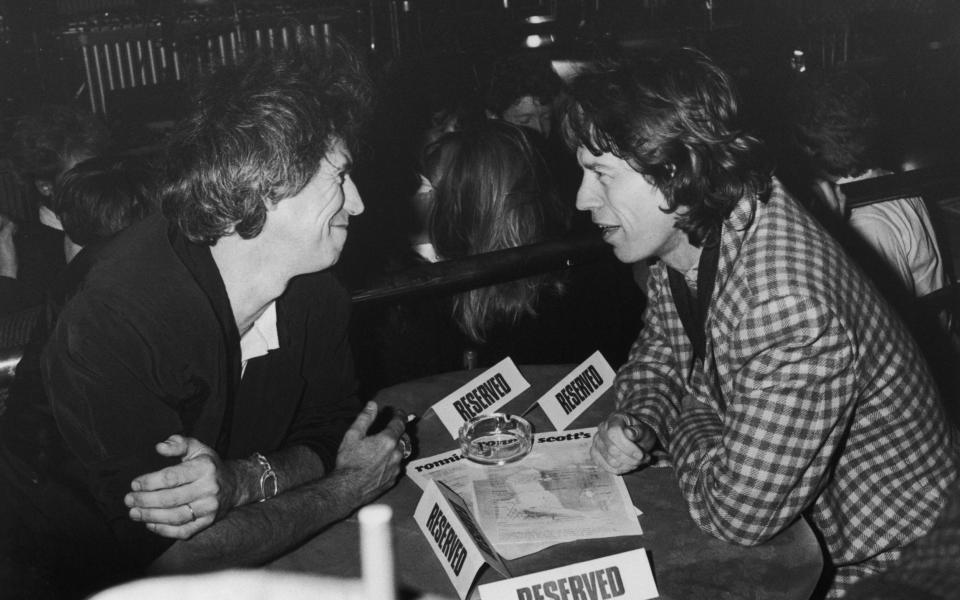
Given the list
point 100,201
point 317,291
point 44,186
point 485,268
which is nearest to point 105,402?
point 317,291

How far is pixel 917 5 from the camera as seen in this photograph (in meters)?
9.62

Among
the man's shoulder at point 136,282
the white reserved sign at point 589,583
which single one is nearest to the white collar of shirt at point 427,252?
the man's shoulder at point 136,282

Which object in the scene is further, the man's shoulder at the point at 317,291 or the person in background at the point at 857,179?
the person in background at the point at 857,179

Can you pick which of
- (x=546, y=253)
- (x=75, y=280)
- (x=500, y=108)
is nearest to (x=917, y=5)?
(x=500, y=108)

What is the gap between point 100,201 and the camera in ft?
9.70

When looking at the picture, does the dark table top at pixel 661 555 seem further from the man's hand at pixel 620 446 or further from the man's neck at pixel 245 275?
the man's neck at pixel 245 275

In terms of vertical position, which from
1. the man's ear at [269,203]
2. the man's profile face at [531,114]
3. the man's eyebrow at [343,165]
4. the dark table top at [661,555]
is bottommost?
the dark table top at [661,555]

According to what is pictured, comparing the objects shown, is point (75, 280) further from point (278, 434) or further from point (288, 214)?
point (278, 434)

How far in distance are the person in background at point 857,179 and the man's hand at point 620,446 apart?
1434 millimetres

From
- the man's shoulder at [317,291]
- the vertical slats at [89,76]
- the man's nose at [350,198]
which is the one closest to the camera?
the man's nose at [350,198]

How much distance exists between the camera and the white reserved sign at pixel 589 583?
4.50ft

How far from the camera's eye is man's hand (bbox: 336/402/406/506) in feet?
5.79

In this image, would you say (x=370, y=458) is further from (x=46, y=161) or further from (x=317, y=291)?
(x=46, y=161)

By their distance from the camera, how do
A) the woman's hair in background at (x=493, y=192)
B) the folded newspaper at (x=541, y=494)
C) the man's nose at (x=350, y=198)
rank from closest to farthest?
1. the folded newspaper at (x=541, y=494)
2. the man's nose at (x=350, y=198)
3. the woman's hair in background at (x=493, y=192)
